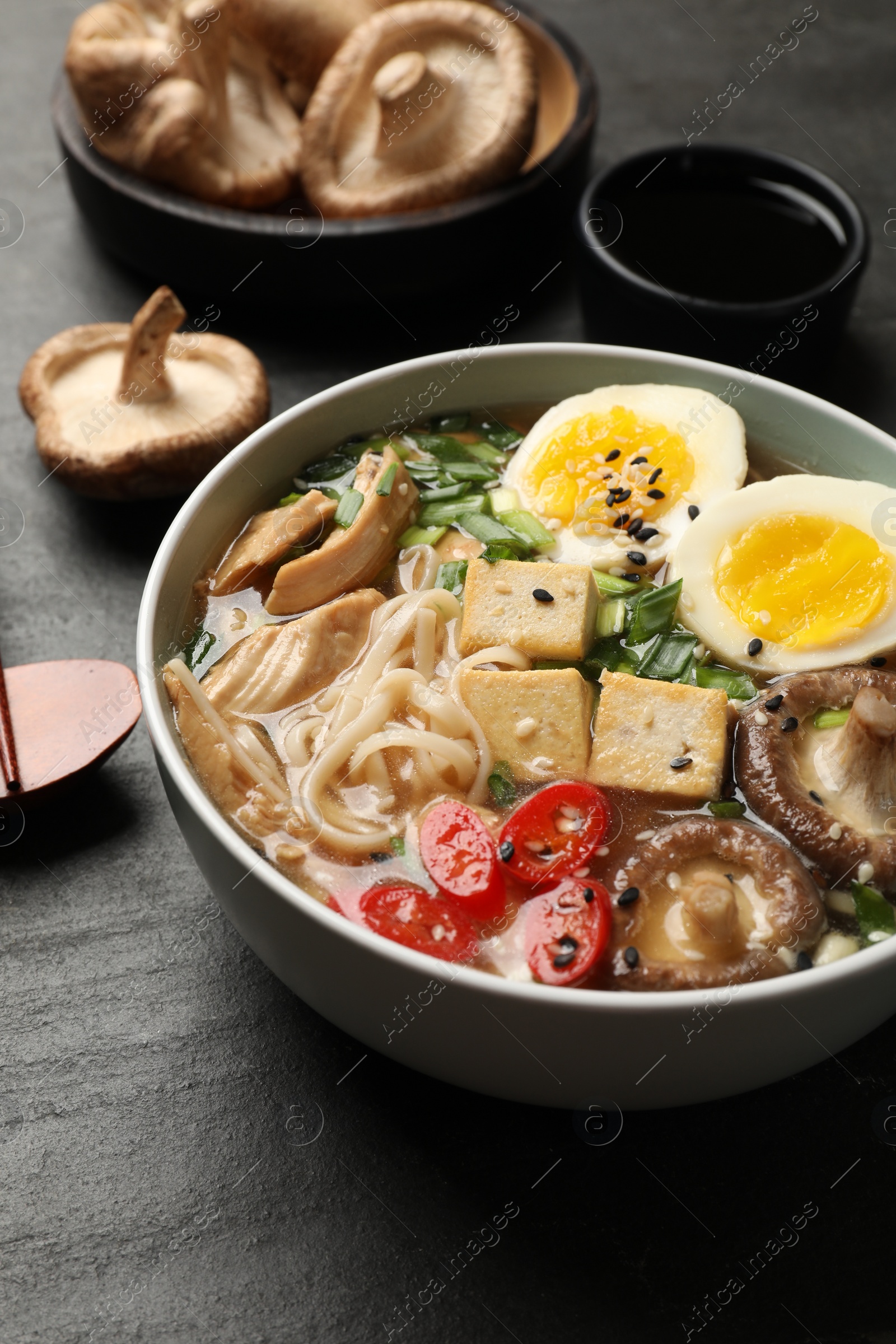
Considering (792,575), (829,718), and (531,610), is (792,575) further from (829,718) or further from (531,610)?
(531,610)

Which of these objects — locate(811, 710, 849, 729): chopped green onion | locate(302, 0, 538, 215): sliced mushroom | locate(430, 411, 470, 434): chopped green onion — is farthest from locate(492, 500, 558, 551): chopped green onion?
locate(302, 0, 538, 215): sliced mushroom

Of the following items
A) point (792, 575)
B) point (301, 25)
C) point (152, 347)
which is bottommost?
point (792, 575)

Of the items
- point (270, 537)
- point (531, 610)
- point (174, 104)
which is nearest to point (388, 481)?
point (270, 537)

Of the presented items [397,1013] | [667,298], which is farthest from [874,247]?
[397,1013]

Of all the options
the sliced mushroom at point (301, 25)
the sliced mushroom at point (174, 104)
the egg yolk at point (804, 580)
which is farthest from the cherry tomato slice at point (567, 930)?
the sliced mushroom at point (301, 25)

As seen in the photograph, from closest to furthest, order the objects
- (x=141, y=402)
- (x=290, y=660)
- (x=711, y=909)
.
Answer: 1. (x=711, y=909)
2. (x=290, y=660)
3. (x=141, y=402)

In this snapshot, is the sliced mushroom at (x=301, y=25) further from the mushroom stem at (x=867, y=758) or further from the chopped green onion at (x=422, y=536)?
the mushroom stem at (x=867, y=758)

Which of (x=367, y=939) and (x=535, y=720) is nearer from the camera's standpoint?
(x=367, y=939)
